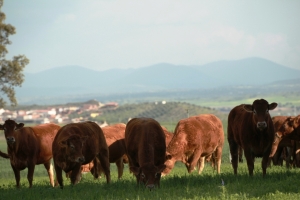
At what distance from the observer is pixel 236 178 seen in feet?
59.9

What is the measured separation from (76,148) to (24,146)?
4.13 metres

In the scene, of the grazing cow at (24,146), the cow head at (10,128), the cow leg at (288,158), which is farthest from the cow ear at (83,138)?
the cow leg at (288,158)

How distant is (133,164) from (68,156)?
1.87 meters

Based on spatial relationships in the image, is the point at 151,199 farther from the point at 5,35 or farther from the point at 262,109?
the point at 5,35

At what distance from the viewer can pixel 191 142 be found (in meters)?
23.7

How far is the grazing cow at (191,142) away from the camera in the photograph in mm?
23219

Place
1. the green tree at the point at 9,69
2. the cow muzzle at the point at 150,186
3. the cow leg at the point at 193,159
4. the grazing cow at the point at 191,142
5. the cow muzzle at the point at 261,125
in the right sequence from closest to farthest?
1. the cow muzzle at the point at 150,186
2. the cow muzzle at the point at 261,125
3. the grazing cow at the point at 191,142
4. the cow leg at the point at 193,159
5. the green tree at the point at 9,69

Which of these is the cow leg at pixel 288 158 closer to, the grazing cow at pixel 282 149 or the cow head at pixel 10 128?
the grazing cow at pixel 282 149

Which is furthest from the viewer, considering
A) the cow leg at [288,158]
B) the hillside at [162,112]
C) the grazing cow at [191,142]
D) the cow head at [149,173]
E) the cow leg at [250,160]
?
the hillside at [162,112]

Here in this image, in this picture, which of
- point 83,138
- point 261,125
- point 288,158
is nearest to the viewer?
point 261,125

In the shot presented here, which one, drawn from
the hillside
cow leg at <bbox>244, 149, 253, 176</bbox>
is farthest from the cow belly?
the hillside

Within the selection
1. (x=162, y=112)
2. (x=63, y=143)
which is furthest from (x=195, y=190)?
(x=162, y=112)

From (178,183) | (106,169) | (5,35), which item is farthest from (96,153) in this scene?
(5,35)

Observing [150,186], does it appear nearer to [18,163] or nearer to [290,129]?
[18,163]
